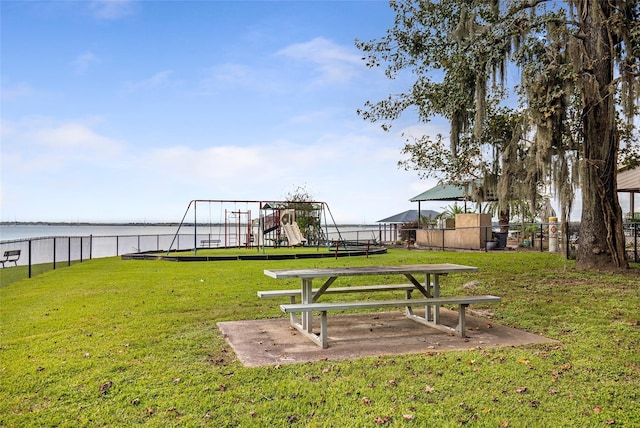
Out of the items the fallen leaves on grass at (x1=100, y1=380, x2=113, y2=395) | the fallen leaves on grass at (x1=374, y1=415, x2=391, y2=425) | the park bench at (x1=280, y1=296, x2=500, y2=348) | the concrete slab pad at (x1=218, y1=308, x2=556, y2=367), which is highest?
the park bench at (x1=280, y1=296, x2=500, y2=348)

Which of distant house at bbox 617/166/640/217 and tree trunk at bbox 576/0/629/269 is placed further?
distant house at bbox 617/166/640/217

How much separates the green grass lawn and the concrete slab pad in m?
0.20

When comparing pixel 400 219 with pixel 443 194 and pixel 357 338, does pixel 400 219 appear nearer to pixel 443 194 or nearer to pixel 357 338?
pixel 443 194

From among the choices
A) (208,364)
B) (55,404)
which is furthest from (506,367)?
(55,404)

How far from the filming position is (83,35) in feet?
50.1

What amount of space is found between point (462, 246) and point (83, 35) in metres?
16.4

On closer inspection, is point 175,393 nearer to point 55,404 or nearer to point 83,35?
point 55,404

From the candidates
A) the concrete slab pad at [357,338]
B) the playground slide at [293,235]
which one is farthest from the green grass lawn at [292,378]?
the playground slide at [293,235]

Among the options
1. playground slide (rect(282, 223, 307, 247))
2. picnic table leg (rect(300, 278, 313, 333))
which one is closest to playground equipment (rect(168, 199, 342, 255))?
playground slide (rect(282, 223, 307, 247))

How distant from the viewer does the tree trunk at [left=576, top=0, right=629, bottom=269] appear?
10.9m

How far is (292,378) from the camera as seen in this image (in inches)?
171

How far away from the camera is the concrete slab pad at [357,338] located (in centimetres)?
513

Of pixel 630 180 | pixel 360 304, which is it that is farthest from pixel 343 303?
pixel 630 180

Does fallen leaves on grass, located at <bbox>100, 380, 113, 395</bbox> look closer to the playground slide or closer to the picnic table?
the picnic table
